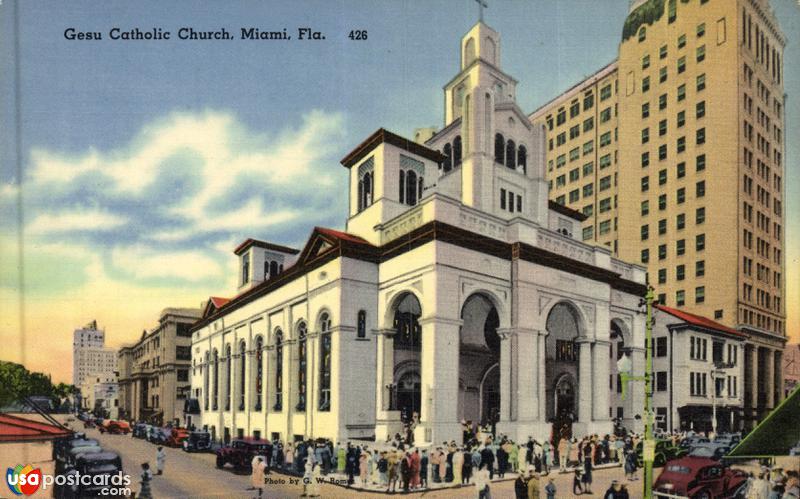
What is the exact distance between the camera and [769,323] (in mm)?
23453

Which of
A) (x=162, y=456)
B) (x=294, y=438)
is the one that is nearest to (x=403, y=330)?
(x=294, y=438)

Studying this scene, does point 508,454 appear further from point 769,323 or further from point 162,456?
point 162,456

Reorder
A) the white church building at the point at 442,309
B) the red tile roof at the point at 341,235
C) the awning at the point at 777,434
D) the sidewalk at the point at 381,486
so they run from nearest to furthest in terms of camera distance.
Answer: the awning at the point at 777,434
the sidewalk at the point at 381,486
the white church building at the point at 442,309
the red tile roof at the point at 341,235

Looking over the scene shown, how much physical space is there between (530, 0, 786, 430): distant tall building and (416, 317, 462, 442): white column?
11212 millimetres

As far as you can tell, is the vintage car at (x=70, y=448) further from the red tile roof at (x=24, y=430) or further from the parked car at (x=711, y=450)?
the parked car at (x=711, y=450)

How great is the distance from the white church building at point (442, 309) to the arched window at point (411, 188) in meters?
0.08

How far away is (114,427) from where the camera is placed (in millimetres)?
18953

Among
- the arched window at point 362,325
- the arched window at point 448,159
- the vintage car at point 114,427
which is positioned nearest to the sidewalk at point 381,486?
the vintage car at point 114,427

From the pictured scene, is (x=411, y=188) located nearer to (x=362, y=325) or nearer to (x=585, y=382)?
(x=362, y=325)

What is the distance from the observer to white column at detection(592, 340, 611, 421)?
31391mm

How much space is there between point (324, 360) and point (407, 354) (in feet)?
13.7

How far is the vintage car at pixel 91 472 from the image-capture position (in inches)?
666

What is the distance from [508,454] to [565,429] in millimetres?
6045

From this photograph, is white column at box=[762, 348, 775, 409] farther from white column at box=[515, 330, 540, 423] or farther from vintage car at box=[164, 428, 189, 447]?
vintage car at box=[164, 428, 189, 447]
